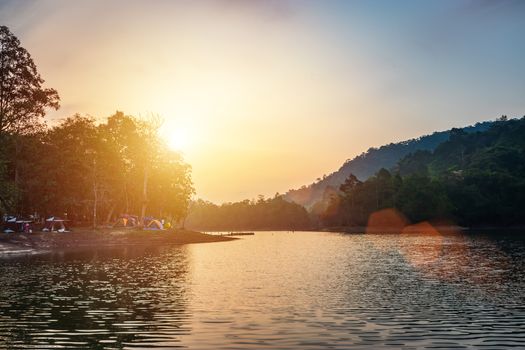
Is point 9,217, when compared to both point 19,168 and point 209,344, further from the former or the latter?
point 209,344

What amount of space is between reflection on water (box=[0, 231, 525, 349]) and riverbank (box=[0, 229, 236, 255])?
28.2m

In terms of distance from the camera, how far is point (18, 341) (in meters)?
20.2

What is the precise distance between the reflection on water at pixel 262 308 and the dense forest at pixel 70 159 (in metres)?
44.7

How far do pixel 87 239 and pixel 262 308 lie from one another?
235 ft

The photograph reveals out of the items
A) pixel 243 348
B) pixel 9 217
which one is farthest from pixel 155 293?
pixel 9 217

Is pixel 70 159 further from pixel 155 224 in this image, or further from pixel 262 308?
pixel 262 308

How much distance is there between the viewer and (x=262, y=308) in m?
28.9

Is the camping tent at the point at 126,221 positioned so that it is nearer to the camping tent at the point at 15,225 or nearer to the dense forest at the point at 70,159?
the dense forest at the point at 70,159

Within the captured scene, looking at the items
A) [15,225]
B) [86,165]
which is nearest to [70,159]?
[86,165]

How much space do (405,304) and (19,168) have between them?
89.0 m

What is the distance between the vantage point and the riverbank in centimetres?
7719

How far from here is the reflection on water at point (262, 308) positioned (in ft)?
68.2

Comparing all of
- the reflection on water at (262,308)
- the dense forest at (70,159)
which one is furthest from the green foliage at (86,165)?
the reflection on water at (262,308)

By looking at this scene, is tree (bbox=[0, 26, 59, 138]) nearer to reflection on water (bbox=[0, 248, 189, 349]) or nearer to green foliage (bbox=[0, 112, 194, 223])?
green foliage (bbox=[0, 112, 194, 223])
